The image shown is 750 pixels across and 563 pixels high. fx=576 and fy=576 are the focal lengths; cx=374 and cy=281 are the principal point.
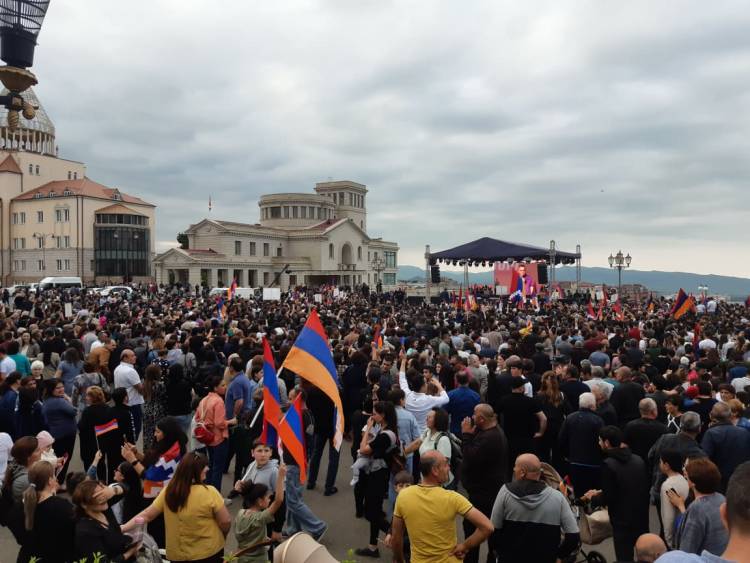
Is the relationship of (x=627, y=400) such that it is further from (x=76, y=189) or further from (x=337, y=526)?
(x=76, y=189)

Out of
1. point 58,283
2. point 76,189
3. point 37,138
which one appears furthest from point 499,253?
point 37,138

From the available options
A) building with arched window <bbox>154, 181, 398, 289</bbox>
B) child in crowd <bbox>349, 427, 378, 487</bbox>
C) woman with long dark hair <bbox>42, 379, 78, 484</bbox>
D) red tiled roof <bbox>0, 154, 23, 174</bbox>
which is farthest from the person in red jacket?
red tiled roof <bbox>0, 154, 23, 174</bbox>

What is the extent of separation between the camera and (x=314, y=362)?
5938mm

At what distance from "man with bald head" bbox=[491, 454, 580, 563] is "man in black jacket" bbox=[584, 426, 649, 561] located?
0.96 m

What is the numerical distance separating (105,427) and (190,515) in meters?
3.01

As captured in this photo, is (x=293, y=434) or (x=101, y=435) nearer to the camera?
(x=293, y=434)

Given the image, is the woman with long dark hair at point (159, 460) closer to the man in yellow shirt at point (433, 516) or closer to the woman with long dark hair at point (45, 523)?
the woman with long dark hair at point (45, 523)

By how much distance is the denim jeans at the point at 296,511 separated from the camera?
19.9 ft

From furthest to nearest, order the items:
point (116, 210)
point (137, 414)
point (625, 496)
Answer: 1. point (116, 210)
2. point (137, 414)
3. point (625, 496)

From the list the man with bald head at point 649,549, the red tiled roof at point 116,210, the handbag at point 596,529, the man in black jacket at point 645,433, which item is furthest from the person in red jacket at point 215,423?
the red tiled roof at point 116,210

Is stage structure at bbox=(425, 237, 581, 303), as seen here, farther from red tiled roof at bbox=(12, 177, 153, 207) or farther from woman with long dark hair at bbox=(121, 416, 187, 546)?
red tiled roof at bbox=(12, 177, 153, 207)

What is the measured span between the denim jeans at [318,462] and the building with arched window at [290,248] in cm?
5202

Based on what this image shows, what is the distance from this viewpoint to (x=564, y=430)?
21.1 feet

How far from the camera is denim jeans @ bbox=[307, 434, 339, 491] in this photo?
7.73 m
